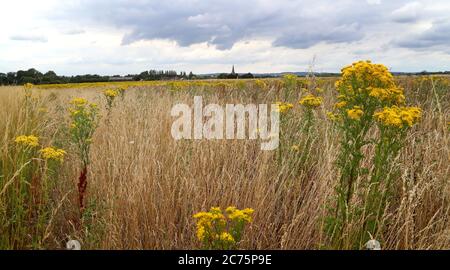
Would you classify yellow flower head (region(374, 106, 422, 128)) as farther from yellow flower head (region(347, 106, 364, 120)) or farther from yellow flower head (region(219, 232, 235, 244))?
yellow flower head (region(219, 232, 235, 244))

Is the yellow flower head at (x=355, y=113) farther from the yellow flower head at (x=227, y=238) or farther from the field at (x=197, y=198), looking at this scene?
the yellow flower head at (x=227, y=238)

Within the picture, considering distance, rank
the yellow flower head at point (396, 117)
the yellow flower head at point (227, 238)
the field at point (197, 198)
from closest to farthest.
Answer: the yellow flower head at point (227, 238) < the yellow flower head at point (396, 117) < the field at point (197, 198)

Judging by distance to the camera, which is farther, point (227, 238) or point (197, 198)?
point (197, 198)

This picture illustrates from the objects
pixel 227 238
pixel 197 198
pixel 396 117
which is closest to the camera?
pixel 227 238

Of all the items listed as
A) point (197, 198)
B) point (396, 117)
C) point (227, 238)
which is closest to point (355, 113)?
point (396, 117)

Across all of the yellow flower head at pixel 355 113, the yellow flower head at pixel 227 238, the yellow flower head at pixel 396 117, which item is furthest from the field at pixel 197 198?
the yellow flower head at pixel 227 238

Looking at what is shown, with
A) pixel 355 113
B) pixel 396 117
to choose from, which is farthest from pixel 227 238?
pixel 396 117

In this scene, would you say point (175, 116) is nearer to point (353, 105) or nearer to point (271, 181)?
point (271, 181)

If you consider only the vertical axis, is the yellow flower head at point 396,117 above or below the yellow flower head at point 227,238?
above

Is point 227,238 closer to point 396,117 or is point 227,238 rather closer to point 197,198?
point 197,198

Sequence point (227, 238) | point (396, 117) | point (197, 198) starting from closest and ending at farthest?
point (227, 238) < point (396, 117) < point (197, 198)

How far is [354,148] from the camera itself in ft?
8.08

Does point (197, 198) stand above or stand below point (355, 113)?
below
